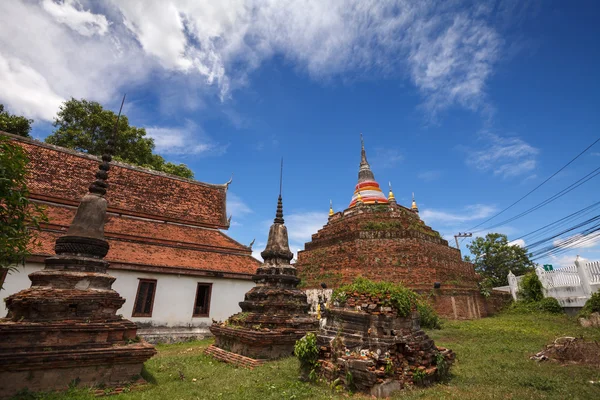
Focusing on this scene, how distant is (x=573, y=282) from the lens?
15000 millimetres

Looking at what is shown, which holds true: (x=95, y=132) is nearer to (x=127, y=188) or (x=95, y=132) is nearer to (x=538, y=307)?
(x=127, y=188)

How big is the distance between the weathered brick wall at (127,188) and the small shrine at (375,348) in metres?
12.3

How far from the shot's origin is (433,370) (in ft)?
18.4

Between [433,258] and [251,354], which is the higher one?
[433,258]

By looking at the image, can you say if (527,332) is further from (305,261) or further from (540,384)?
(305,261)

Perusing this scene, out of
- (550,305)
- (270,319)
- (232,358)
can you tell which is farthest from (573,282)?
(232,358)

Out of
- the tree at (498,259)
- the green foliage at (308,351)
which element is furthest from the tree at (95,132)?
the tree at (498,259)

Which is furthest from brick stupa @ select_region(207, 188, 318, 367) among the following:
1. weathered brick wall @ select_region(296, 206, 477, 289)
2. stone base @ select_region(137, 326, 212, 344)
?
weathered brick wall @ select_region(296, 206, 477, 289)

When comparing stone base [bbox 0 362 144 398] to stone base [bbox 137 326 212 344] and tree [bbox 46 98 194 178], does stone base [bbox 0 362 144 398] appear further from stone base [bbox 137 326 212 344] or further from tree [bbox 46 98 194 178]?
tree [bbox 46 98 194 178]

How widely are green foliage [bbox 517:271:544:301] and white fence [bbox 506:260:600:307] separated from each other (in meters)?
0.26

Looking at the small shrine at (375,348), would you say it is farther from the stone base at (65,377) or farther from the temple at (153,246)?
the temple at (153,246)

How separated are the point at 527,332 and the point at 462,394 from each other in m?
9.53

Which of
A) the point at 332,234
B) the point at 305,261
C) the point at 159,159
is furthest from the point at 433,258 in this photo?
the point at 159,159

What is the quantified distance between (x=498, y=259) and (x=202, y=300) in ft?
99.0
